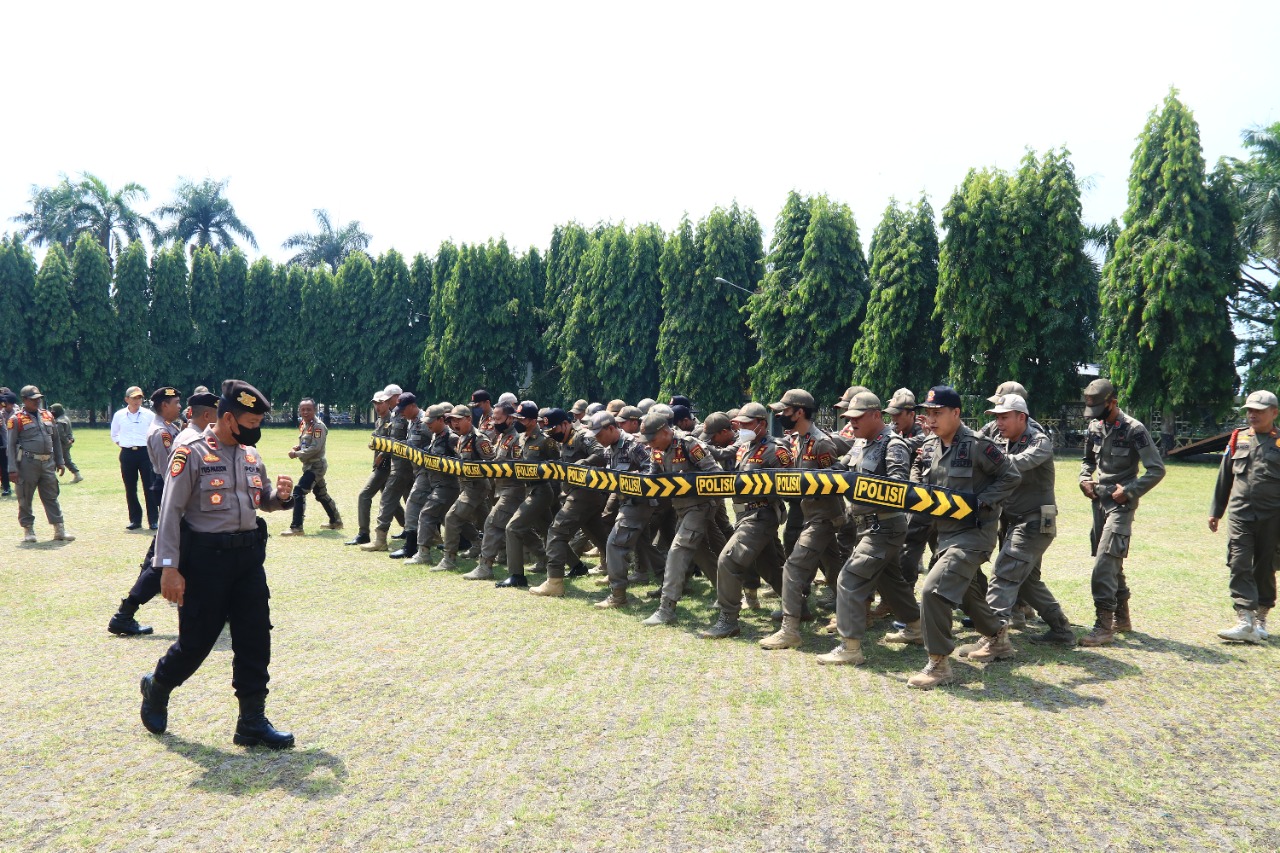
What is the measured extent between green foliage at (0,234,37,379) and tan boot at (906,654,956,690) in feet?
205

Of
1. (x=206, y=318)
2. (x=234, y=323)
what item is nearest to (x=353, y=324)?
(x=234, y=323)

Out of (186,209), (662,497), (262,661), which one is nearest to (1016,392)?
(662,497)

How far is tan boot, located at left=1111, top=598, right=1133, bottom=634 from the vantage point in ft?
26.6

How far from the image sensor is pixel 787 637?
25.8ft

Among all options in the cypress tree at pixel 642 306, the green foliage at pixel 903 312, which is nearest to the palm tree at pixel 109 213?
the cypress tree at pixel 642 306

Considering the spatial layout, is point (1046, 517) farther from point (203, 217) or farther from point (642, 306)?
point (203, 217)

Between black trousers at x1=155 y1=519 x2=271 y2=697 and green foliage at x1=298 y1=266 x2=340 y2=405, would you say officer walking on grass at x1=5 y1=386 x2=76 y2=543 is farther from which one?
green foliage at x1=298 y1=266 x2=340 y2=405

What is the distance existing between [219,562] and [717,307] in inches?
1667

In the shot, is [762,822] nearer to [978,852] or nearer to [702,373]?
[978,852]

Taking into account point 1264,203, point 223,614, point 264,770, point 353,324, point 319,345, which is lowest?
point 264,770

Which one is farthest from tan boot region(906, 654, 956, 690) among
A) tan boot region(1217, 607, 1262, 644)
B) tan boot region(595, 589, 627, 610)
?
tan boot region(595, 589, 627, 610)

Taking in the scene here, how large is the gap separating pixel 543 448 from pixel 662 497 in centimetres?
208

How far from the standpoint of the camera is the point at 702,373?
154ft

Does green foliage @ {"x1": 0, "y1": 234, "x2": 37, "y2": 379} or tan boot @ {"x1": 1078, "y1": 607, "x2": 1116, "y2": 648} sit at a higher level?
green foliage @ {"x1": 0, "y1": 234, "x2": 37, "y2": 379}
